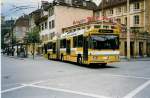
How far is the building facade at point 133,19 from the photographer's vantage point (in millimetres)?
52844

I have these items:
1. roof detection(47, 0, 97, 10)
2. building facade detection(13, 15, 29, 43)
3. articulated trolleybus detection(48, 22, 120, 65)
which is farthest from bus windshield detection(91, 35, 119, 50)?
building facade detection(13, 15, 29, 43)

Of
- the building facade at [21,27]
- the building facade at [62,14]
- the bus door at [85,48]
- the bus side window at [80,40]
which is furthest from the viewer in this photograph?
the building facade at [21,27]

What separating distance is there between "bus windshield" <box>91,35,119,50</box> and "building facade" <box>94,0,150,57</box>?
2896 centimetres

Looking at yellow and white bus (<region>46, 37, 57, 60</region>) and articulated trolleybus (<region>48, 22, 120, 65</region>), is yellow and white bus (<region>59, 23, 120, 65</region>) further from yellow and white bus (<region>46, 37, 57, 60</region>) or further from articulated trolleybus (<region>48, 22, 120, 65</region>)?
yellow and white bus (<region>46, 37, 57, 60</region>)

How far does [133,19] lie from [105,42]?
1544 inches

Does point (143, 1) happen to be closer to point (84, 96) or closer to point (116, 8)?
point (116, 8)

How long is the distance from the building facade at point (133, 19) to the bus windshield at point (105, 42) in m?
29.0

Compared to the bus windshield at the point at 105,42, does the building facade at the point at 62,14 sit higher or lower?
higher

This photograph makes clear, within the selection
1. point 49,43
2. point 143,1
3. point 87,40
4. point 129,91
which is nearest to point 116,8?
point 143,1

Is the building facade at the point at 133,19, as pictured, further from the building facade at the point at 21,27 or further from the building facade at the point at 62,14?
the building facade at the point at 21,27

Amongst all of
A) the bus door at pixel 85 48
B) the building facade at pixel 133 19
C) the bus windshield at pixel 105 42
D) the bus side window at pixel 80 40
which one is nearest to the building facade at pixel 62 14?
the building facade at pixel 133 19

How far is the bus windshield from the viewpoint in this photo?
22.4 meters

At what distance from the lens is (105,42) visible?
893 inches

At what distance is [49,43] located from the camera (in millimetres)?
40562
